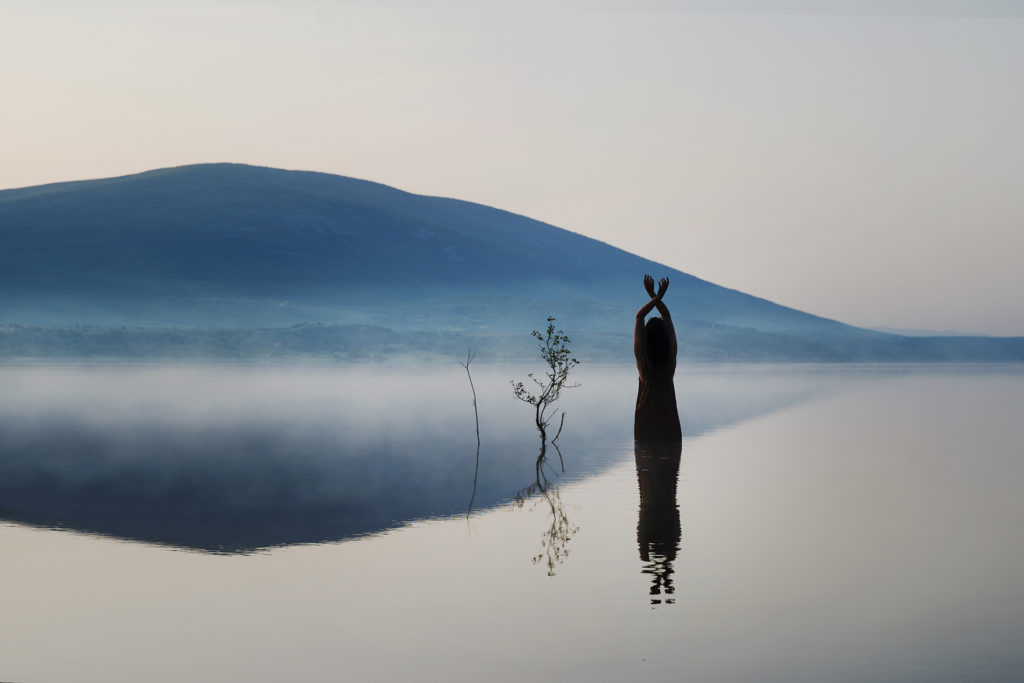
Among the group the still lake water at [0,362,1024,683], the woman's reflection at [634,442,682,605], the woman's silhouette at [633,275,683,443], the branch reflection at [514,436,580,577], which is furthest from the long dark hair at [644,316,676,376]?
the branch reflection at [514,436,580,577]

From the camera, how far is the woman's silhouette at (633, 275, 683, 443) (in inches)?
952

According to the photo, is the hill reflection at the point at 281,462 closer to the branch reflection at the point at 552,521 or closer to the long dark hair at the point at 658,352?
the branch reflection at the point at 552,521

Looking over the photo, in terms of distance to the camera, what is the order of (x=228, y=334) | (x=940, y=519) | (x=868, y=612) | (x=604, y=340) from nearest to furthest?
(x=868, y=612) < (x=940, y=519) < (x=228, y=334) < (x=604, y=340)

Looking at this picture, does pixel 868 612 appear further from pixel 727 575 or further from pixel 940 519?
pixel 940 519

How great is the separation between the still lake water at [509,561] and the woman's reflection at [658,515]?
0.07 m

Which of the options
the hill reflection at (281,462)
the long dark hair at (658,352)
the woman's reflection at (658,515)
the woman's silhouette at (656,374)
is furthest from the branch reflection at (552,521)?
the long dark hair at (658,352)

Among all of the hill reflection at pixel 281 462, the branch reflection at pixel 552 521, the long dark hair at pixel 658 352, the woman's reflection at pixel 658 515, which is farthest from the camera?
the long dark hair at pixel 658 352

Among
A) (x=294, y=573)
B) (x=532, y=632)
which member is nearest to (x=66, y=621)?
(x=294, y=573)

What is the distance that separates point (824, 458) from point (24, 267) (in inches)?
7135

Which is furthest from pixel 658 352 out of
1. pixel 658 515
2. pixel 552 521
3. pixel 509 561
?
pixel 509 561

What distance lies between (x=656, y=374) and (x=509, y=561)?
11.5m

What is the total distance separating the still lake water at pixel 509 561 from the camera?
9469 mm

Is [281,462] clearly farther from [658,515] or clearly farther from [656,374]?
[658,515]

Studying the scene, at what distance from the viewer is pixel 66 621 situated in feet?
35.0
